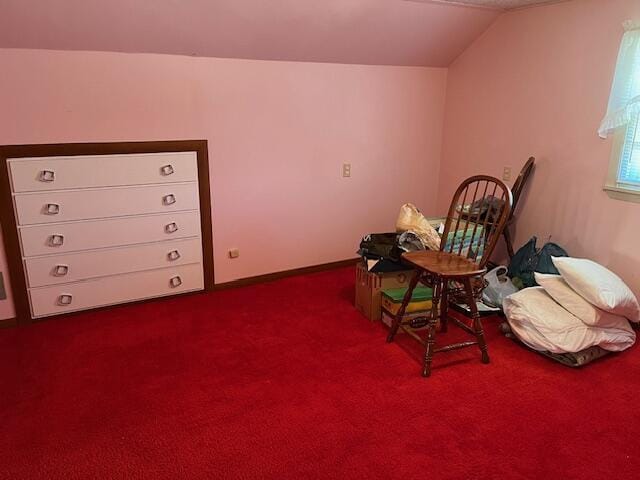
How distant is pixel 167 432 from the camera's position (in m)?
2.13

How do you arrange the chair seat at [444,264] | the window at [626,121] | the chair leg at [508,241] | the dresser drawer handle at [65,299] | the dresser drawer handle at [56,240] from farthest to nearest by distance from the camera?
the chair leg at [508,241] < the dresser drawer handle at [65,299] < the dresser drawer handle at [56,240] < the window at [626,121] < the chair seat at [444,264]

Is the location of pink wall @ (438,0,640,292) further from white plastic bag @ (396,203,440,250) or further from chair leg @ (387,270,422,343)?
chair leg @ (387,270,422,343)

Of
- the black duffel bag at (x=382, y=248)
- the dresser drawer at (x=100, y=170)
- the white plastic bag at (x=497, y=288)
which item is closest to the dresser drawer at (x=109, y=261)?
the dresser drawer at (x=100, y=170)

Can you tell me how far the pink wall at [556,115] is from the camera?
3021 mm

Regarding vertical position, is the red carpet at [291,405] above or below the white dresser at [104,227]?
below

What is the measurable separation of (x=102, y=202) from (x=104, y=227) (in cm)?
16

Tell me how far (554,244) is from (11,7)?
136 inches

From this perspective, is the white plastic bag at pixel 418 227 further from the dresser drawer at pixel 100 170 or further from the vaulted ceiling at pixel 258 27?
the dresser drawer at pixel 100 170

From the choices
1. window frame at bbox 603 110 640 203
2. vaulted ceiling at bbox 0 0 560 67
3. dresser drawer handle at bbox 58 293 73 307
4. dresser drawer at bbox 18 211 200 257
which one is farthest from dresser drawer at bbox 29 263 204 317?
window frame at bbox 603 110 640 203

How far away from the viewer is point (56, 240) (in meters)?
3.06

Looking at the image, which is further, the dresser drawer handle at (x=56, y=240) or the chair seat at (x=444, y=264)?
the dresser drawer handle at (x=56, y=240)

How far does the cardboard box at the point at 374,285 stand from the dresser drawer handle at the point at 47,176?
1.96 metres

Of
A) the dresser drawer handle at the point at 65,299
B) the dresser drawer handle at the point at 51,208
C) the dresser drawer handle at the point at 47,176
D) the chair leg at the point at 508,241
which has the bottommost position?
the dresser drawer handle at the point at 65,299

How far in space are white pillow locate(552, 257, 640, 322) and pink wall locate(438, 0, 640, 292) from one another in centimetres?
34
